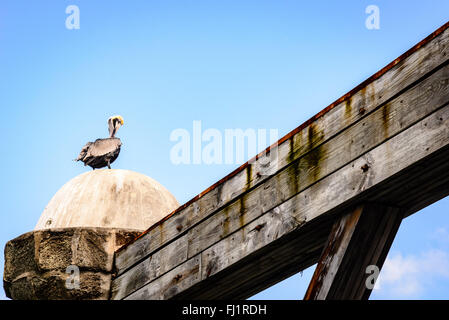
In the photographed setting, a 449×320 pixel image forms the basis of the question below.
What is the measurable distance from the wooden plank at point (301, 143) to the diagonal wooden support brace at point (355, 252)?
0.48 m

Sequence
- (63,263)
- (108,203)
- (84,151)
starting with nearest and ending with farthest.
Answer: (63,263)
(108,203)
(84,151)

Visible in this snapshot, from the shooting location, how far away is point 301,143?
3682mm

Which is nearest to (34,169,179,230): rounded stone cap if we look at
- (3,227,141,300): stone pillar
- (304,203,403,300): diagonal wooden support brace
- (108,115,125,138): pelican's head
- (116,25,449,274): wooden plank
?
(3,227,141,300): stone pillar

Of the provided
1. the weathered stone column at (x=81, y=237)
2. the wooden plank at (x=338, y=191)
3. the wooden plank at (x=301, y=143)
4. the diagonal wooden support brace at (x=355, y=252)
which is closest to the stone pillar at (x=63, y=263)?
the weathered stone column at (x=81, y=237)

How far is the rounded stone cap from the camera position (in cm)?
539

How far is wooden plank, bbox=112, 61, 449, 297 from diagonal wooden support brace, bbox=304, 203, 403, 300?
0.99ft

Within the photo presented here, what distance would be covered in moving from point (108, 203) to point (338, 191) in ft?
8.62

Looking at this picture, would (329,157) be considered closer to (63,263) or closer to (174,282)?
(174,282)

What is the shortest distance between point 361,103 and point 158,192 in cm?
279

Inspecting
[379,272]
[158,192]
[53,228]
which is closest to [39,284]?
[53,228]

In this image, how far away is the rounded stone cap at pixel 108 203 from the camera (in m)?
5.39

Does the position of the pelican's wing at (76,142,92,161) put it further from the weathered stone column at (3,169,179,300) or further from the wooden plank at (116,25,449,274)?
the wooden plank at (116,25,449,274)

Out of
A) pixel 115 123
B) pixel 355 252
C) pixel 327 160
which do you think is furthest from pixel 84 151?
pixel 355 252
